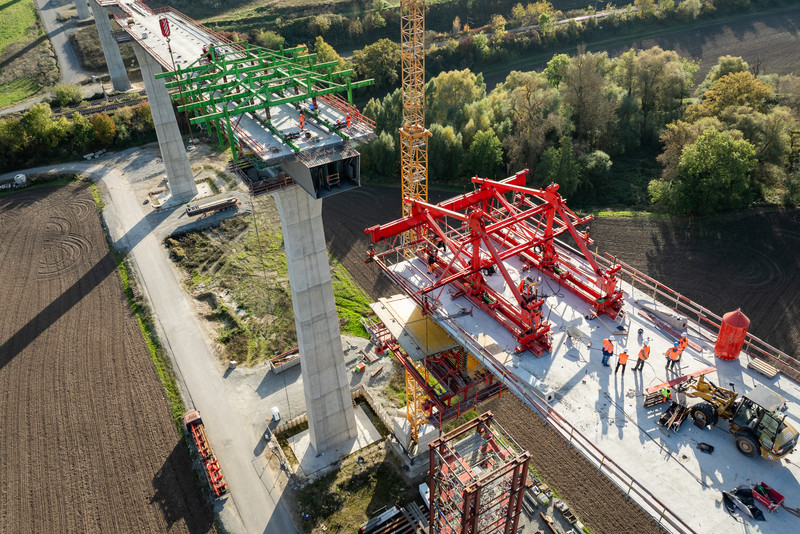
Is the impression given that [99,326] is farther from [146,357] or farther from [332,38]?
[332,38]

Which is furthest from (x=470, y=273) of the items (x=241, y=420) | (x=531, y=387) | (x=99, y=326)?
(x=99, y=326)

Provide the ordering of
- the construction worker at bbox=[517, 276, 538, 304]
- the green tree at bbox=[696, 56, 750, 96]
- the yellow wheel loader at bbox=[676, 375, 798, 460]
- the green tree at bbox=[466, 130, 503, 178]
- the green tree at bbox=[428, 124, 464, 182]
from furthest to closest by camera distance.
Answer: the green tree at bbox=[696, 56, 750, 96] < the green tree at bbox=[428, 124, 464, 182] < the green tree at bbox=[466, 130, 503, 178] < the construction worker at bbox=[517, 276, 538, 304] < the yellow wheel loader at bbox=[676, 375, 798, 460]

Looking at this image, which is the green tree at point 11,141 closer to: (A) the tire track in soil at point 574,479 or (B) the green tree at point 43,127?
(B) the green tree at point 43,127

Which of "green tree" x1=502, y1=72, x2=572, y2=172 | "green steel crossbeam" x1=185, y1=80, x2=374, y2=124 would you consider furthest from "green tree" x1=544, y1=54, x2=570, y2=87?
"green steel crossbeam" x1=185, y1=80, x2=374, y2=124

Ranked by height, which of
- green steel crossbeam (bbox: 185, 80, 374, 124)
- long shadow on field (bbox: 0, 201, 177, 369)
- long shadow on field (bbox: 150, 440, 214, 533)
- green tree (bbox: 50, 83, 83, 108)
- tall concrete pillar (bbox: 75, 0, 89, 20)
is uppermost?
tall concrete pillar (bbox: 75, 0, 89, 20)

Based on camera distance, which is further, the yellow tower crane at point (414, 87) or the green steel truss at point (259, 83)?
the yellow tower crane at point (414, 87)

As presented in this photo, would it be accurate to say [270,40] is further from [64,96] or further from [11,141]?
[11,141]

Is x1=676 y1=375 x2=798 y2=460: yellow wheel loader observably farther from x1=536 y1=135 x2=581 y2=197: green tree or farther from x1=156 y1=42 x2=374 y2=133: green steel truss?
x1=536 y1=135 x2=581 y2=197: green tree

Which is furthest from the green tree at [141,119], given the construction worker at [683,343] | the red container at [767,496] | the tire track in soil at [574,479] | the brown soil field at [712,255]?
the red container at [767,496]
